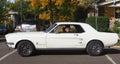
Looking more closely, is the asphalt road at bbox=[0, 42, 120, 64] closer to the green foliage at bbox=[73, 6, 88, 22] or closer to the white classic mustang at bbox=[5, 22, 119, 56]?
the white classic mustang at bbox=[5, 22, 119, 56]

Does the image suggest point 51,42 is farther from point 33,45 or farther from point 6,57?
point 6,57

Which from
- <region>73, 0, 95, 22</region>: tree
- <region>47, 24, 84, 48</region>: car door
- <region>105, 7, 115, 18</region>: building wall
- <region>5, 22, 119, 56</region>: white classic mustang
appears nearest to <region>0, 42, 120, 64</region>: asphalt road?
<region>5, 22, 119, 56</region>: white classic mustang

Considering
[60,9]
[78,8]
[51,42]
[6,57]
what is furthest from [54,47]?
[78,8]

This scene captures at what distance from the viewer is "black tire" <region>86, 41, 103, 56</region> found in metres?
15.5

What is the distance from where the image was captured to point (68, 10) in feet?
127

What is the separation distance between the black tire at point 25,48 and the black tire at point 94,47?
2540mm

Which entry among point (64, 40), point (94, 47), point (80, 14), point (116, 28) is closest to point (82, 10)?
point (80, 14)

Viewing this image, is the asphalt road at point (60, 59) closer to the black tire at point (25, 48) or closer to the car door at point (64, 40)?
the black tire at point (25, 48)

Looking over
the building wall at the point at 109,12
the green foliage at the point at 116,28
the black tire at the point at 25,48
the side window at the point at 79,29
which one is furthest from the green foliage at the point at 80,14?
the black tire at the point at 25,48

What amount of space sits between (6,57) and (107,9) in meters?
26.4

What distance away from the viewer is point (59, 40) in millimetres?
15391

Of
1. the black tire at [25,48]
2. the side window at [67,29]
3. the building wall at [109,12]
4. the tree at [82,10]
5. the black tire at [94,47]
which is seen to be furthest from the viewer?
the tree at [82,10]

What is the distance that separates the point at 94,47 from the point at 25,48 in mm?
3062

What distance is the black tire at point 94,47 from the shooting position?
15508 millimetres
